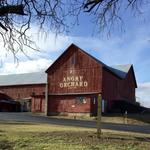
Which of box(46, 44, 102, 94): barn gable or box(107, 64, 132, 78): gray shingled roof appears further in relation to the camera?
box(107, 64, 132, 78): gray shingled roof

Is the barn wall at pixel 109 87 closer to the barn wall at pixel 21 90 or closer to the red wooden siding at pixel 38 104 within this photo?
the red wooden siding at pixel 38 104

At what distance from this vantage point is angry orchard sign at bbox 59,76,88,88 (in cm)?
6150

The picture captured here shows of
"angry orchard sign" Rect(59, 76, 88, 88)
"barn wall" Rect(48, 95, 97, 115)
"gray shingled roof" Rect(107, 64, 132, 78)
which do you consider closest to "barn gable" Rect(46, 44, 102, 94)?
"angry orchard sign" Rect(59, 76, 88, 88)

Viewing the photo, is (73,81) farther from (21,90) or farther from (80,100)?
(21,90)

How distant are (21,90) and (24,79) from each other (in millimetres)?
3138

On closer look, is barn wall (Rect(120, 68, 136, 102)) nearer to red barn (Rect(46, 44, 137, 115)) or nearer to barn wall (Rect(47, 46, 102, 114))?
red barn (Rect(46, 44, 137, 115))

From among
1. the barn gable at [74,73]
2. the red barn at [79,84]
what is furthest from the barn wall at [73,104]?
the barn gable at [74,73]

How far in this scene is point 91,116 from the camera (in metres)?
57.8

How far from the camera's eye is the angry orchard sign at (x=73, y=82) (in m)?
61.5

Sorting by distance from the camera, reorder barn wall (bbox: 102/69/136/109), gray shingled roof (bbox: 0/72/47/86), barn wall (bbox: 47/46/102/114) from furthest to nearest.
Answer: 1. gray shingled roof (bbox: 0/72/47/86)
2. barn wall (bbox: 102/69/136/109)
3. barn wall (bbox: 47/46/102/114)

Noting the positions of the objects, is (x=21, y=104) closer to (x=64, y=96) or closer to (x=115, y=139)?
(x=64, y=96)

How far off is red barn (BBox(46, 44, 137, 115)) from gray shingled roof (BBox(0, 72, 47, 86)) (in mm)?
12105

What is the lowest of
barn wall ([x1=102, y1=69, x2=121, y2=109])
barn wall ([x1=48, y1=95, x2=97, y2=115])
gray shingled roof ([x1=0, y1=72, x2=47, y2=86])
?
barn wall ([x1=48, y1=95, x2=97, y2=115])

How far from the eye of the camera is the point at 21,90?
77938 mm
